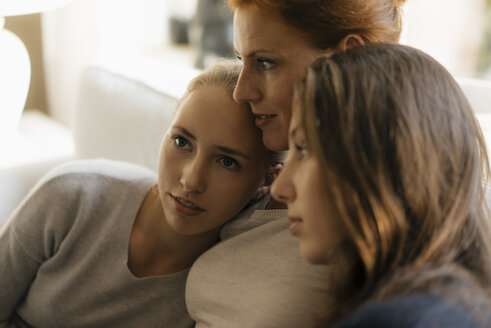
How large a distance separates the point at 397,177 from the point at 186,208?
492 millimetres

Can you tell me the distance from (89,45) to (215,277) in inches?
85.5

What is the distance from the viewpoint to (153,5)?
3846 mm

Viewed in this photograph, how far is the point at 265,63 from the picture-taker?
1112 mm

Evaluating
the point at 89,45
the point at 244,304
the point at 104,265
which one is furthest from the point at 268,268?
the point at 89,45

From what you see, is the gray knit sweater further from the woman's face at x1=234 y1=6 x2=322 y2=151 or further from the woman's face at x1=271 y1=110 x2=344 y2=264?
the woman's face at x1=271 y1=110 x2=344 y2=264

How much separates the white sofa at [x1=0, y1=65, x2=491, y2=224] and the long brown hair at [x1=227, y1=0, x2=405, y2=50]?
0.57 m

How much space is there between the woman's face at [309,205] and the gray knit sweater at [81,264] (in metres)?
0.49

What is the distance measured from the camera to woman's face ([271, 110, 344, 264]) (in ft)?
2.59

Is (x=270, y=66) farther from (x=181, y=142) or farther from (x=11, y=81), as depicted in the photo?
(x=11, y=81)

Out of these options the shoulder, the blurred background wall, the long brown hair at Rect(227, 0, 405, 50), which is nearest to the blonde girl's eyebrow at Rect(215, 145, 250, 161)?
the long brown hair at Rect(227, 0, 405, 50)

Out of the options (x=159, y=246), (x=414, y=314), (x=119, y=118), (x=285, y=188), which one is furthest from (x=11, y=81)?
(x=414, y=314)

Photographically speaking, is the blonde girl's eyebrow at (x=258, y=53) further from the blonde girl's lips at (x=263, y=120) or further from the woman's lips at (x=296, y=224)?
the woman's lips at (x=296, y=224)

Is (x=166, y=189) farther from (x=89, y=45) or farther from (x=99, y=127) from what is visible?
(x=89, y=45)

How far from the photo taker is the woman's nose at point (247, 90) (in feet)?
3.62
